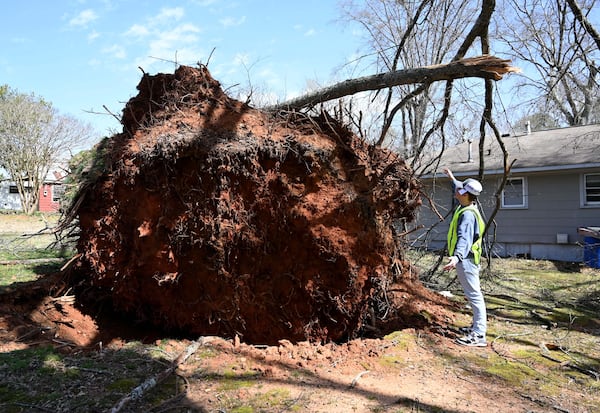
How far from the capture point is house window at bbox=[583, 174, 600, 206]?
14.0 m

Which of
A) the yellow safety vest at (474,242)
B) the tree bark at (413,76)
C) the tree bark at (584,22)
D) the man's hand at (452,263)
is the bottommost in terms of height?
the man's hand at (452,263)

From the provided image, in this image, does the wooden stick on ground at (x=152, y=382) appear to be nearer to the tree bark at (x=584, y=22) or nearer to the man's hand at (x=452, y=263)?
the man's hand at (x=452, y=263)

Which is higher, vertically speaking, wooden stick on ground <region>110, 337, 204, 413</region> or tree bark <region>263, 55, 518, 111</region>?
tree bark <region>263, 55, 518, 111</region>

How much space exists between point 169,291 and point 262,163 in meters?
2.03

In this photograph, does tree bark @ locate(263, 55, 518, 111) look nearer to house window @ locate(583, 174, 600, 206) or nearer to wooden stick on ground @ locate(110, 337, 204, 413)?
wooden stick on ground @ locate(110, 337, 204, 413)

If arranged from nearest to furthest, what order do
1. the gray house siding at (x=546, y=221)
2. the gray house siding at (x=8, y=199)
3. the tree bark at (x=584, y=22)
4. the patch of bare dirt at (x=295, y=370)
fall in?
the patch of bare dirt at (x=295, y=370)
the tree bark at (x=584, y=22)
the gray house siding at (x=546, y=221)
the gray house siding at (x=8, y=199)

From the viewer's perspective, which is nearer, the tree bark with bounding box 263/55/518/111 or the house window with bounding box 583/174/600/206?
the tree bark with bounding box 263/55/518/111

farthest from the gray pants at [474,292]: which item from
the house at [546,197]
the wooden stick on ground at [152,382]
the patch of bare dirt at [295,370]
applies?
the house at [546,197]

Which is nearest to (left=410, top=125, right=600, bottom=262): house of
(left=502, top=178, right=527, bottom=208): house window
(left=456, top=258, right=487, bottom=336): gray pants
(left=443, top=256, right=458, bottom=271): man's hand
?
(left=502, top=178, right=527, bottom=208): house window

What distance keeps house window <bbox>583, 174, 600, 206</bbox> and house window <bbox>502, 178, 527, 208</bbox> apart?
178cm

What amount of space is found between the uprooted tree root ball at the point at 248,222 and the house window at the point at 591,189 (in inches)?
456

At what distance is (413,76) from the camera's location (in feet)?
19.4

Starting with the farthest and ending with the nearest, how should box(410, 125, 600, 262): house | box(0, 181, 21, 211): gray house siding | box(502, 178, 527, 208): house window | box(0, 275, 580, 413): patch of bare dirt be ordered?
1. box(0, 181, 21, 211): gray house siding
2. box(502, 178, 527, 208): house window
3. box(410, 125, 600, 262): house
4. box(0, 275, 580, 413): patch of bare dirt

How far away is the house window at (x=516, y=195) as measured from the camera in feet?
49.9
